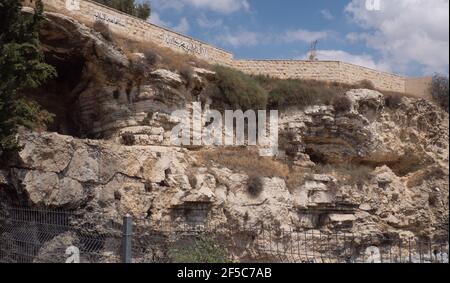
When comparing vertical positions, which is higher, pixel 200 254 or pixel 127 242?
pixel 127 242

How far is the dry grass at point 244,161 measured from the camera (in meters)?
15.7

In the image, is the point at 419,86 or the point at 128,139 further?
the point at 419,86

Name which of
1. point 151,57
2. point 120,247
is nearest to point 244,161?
point 151,57

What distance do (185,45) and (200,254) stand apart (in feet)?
38.7

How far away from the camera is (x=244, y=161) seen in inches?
647

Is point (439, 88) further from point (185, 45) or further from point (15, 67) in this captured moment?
point (15, 67)

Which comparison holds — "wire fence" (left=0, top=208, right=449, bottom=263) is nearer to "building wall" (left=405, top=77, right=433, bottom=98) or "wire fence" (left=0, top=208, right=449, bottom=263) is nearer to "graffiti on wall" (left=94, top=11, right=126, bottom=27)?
"graffiti on wall" (left=94, top=11, right=126, bottom=27)

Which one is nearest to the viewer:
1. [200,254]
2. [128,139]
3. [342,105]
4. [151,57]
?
[200,254]

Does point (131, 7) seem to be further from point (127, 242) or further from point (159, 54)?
point (127, 242)

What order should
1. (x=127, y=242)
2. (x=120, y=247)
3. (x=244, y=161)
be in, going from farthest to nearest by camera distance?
(x=244, y=161) < (x=120, y=247) < (x=127, y=242)

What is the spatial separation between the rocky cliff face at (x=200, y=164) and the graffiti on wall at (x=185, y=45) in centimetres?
170

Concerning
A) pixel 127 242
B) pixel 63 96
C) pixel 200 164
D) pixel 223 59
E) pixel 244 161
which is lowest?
pixel 127 242
